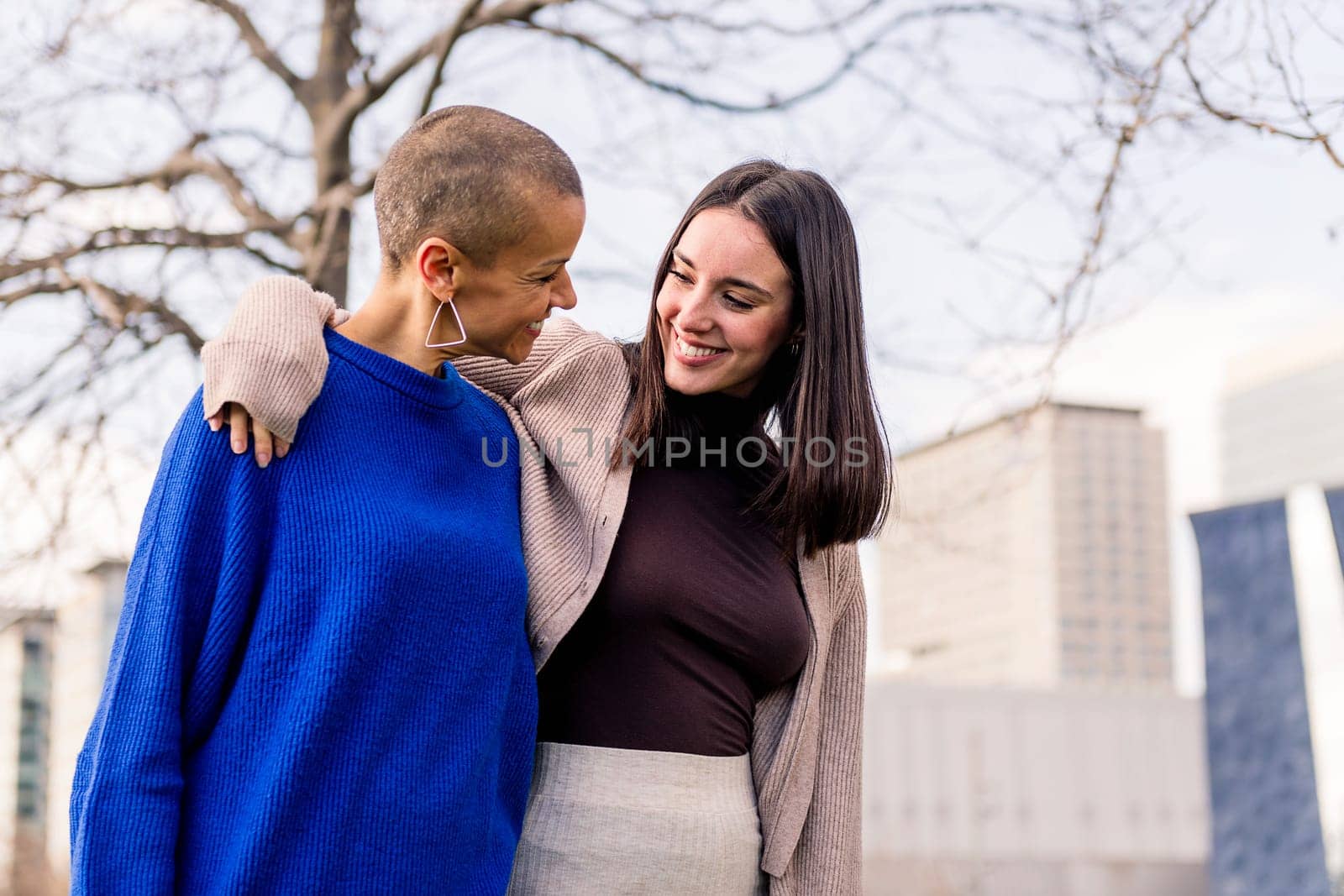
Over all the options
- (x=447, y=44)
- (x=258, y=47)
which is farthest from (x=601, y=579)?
(x=258, y=47)

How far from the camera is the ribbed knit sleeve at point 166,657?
1.32 metres

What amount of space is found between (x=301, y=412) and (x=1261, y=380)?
135 metres

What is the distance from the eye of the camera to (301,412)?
1487 mm

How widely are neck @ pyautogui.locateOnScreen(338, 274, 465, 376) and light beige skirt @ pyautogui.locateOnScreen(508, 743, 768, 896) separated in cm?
52

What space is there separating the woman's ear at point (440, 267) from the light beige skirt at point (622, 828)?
1.97 ft

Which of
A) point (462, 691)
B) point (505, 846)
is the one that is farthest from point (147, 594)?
point (505, 846)

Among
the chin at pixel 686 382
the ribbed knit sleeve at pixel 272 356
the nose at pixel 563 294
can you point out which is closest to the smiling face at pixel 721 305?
the chin at pixel 686 382

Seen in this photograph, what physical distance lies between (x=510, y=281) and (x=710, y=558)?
0.51m

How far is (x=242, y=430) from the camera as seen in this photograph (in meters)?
1.45

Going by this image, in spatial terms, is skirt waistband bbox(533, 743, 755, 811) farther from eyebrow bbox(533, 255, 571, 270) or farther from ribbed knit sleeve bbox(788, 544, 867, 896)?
eyebrow bbox(533, 255, 571, 270)

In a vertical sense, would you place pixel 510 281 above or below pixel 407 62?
below

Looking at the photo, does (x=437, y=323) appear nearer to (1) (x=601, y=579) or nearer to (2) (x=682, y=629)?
(1) (x=601, y=579)

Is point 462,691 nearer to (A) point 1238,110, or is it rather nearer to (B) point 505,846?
(B) point 505,846

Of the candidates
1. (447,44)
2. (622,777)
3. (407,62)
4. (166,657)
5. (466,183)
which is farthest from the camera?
(407,62)
